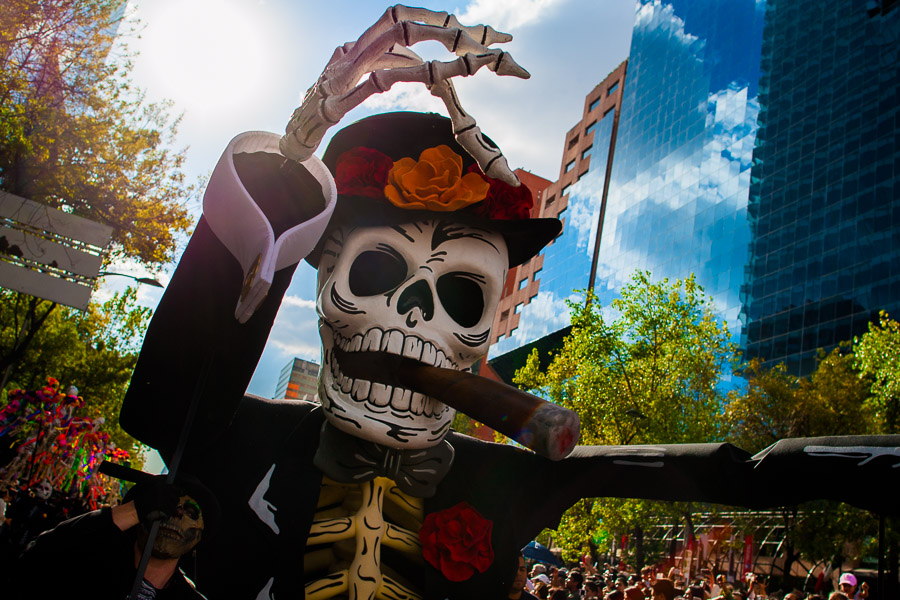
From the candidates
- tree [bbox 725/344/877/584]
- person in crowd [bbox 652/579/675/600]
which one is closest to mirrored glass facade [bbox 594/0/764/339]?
tree [bbox 725/344/877/584]

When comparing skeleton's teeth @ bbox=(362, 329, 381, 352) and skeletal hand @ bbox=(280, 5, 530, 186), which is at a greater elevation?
skeletal hand @ bbox=(280, 5, 530, 186)

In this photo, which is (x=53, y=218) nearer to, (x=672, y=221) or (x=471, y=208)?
(x=471, y=208)

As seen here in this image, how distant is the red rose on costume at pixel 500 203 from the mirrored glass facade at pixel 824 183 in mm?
27849

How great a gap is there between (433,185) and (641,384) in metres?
13.2

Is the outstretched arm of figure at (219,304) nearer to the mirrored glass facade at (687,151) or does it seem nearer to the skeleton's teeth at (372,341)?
the skeleton's teeth at (372,341)

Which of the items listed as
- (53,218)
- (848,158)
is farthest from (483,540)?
(848,158)

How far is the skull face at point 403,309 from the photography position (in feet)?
8.55

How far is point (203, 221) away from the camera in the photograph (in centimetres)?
204

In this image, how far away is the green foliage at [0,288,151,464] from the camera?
17.6 m

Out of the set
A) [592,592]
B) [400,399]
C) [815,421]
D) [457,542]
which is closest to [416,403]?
[400,399]

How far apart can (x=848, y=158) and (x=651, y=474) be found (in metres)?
32.3

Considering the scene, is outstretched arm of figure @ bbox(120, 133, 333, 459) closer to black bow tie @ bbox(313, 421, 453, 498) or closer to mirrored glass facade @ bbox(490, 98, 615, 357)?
black bow tie @ bbox(313, 421, 453, 498)

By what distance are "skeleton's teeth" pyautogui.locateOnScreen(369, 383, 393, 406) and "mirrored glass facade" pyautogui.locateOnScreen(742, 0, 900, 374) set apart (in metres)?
28.5

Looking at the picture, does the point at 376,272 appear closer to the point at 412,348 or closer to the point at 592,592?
the point at 412,348
